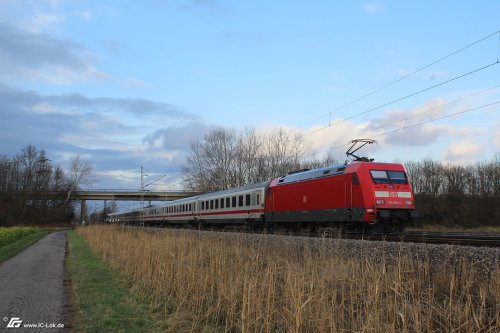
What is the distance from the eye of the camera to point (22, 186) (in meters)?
87.9

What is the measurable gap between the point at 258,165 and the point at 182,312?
61236 millimetres

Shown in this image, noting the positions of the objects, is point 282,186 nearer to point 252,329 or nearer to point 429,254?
point 429,254

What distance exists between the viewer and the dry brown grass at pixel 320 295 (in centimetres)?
555

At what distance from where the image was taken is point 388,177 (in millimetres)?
18984

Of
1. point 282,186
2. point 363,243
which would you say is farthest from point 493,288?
point 282,186

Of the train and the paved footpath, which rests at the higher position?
the train

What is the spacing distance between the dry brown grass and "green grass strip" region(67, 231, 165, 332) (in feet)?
1.23

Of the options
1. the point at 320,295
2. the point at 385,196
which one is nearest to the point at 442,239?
the point at 385,196

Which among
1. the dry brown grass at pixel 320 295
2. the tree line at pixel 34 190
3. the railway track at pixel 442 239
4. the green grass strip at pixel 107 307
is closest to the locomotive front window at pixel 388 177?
the railway track at pixel 442 239

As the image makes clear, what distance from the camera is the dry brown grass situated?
5551mm

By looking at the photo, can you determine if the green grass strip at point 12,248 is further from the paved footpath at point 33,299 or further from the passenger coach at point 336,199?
the passenger coach at point 336,199

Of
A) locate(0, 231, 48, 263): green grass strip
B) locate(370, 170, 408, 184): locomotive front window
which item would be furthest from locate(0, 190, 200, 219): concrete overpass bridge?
locate(370, 170, 408, 184): locomotive front window

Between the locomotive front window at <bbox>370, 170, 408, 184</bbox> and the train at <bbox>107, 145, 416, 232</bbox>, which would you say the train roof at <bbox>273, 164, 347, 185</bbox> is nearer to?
the train at <bbox>107, 145, 416, 232</bbox>

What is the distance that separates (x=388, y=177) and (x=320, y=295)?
1352cm
